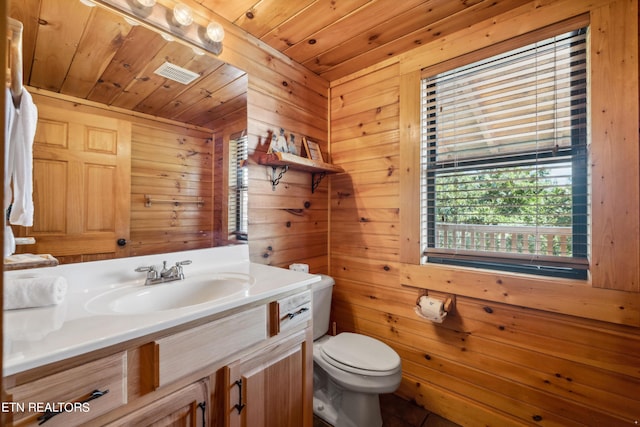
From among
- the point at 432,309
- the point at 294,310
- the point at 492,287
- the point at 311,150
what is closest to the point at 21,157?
the point at 294,310

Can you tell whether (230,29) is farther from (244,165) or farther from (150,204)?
(150,204)

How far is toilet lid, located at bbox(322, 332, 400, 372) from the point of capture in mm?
1372

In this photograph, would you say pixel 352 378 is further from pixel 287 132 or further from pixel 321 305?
pixel 287 132

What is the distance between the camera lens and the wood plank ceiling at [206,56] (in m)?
1.02

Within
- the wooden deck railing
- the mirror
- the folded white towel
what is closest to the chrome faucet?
the mirror

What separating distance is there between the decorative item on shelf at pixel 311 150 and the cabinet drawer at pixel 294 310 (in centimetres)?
101

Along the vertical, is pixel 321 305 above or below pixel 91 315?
below

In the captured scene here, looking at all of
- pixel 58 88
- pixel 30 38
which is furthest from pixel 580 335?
pixel 30 38

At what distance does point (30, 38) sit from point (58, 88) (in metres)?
0.18

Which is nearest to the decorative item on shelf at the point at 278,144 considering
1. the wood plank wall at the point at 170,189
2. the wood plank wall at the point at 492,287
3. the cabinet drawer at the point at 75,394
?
the wood plank wall at the point at 170,189

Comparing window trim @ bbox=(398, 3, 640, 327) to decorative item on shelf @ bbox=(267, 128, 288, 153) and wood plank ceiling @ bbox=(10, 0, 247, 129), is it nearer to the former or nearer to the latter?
decorative item on shelf @ bbox=(267, 128, 288, 153)

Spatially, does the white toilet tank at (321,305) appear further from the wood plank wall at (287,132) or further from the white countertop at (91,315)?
the white countertop at (91,315)

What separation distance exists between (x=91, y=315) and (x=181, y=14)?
4.19 feet

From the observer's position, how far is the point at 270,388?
1055 millimetres
